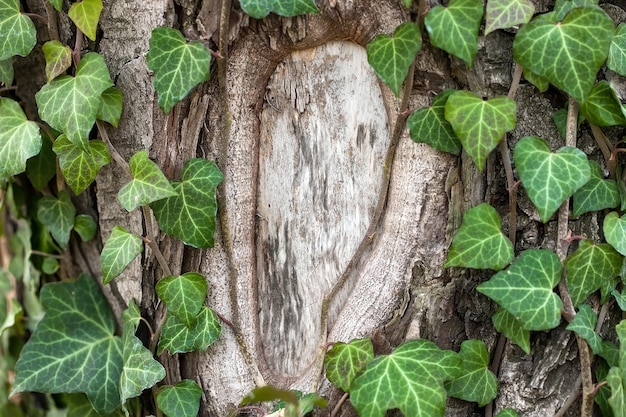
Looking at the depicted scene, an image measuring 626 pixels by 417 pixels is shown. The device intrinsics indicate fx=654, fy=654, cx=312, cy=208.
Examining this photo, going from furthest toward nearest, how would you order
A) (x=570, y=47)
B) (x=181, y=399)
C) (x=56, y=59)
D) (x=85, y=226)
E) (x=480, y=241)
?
1. (x=85, y=226)
2. (x=181, y=399)
3. (x=56, y=59)
4. (x=480, y=241)
5. (x=570, y=47)

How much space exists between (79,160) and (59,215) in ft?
0.93

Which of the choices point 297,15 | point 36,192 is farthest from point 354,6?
point 36,192

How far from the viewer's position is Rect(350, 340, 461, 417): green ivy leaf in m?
1.17

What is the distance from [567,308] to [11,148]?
114 centimetres

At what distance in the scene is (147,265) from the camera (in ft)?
4.66

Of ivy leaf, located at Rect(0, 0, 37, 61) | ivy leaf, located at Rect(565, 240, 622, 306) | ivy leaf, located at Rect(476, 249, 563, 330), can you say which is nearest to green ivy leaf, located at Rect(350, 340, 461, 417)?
ivy leaf, located at Rect(476, 249, 563, 330)

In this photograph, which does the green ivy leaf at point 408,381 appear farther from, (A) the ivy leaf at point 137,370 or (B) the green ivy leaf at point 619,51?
(B) the green ivy leaf at point 619,51

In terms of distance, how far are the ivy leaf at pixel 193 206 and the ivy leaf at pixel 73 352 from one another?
38 centimetres

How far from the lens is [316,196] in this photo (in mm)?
1367

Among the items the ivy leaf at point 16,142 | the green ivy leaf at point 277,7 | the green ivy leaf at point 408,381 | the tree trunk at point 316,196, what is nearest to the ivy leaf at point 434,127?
the tree trunk at point 316,196

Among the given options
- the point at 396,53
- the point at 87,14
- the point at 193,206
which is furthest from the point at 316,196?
the point at 87,14

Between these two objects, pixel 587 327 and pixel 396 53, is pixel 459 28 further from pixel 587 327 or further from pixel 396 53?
pixel 587 327

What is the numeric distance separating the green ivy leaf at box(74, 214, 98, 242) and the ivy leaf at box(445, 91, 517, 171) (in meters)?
0.88

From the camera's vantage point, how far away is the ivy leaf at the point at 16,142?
4.35 feet
